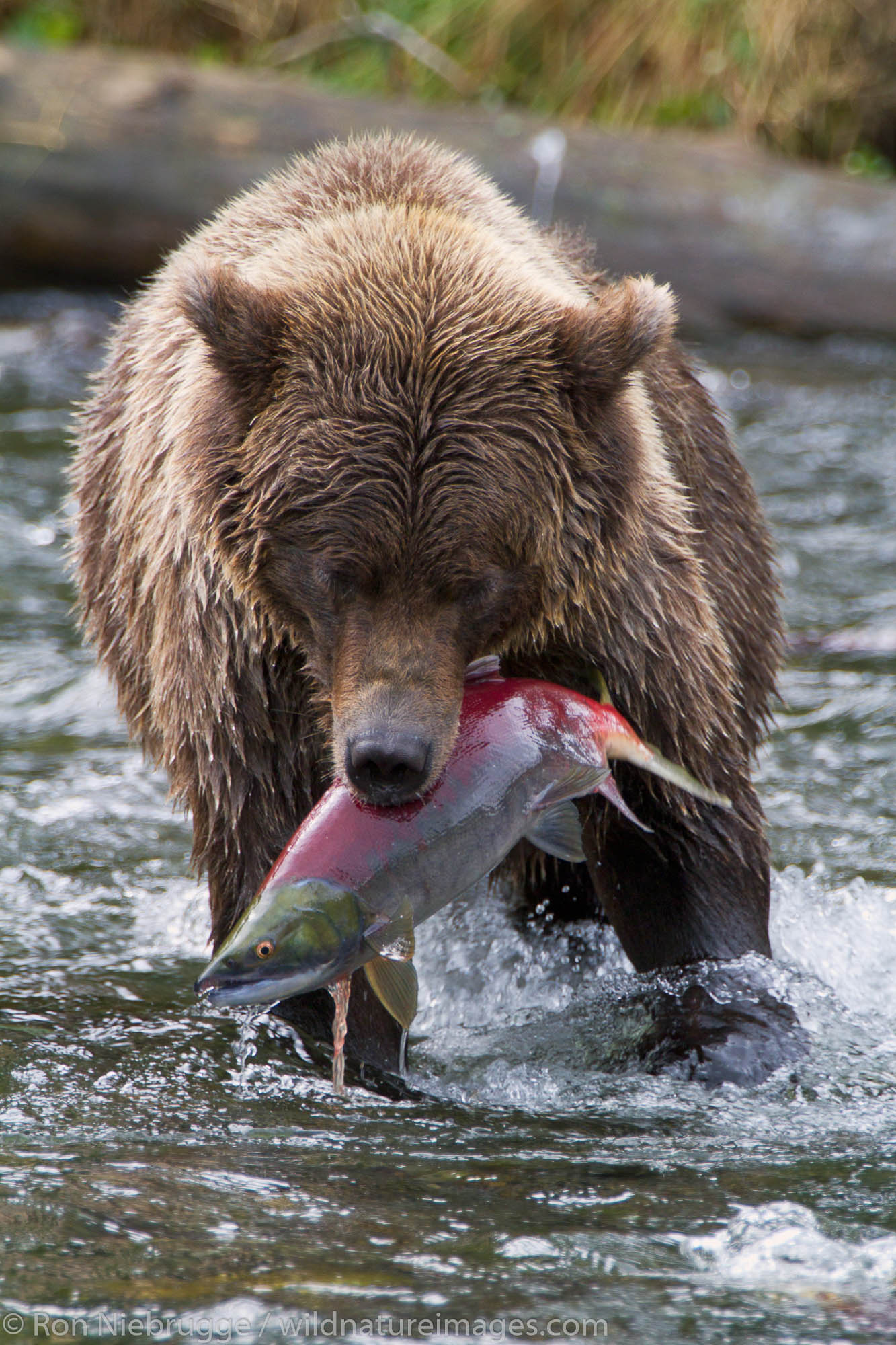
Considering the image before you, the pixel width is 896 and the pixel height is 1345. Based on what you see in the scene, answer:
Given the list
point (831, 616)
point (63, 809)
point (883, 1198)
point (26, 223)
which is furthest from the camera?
point (26, 223)

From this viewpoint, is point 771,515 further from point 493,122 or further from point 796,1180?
point 796,1180

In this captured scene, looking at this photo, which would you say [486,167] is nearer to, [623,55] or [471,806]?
[623,55]

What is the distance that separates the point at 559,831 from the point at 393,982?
0.53m

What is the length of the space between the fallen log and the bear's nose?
808 centimetres

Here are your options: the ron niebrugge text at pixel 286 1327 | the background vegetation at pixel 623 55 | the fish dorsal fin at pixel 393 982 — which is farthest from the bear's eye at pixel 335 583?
the background vegetation at pixel 623 55

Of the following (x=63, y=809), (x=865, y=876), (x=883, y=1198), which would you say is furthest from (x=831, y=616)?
(x=883, y=1198)

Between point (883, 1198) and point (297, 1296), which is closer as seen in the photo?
point (297, 1296)

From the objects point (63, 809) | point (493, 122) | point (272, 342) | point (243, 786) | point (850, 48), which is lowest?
point (63, 809)

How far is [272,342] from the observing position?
3645mm

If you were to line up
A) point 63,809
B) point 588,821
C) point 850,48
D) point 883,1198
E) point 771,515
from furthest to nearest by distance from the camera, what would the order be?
point 850,48 → point 771,515 → point 63,809 → point 588,821 → point 883,1198

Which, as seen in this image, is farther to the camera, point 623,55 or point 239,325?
point 623,55

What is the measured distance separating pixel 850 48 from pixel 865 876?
10.7 metres

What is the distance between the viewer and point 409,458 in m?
3.52

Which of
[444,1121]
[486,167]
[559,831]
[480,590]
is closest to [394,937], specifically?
[559,831]
